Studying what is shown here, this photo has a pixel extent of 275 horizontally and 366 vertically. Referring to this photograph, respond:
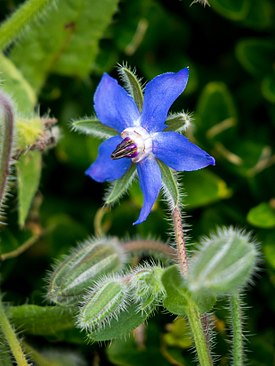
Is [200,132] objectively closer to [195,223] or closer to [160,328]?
[195,223]

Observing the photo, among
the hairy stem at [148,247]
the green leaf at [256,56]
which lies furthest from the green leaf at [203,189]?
the green leaf at [256,56]

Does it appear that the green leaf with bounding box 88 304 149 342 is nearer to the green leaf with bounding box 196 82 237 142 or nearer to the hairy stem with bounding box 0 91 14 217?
the hairy stem with bounding box 0 91 14 217

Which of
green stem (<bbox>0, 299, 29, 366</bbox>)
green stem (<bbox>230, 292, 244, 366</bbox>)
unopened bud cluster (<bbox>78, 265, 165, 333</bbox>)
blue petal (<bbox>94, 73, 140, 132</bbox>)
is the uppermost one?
blue petal (<bbox>94, 73, 140, 132</bbox>)

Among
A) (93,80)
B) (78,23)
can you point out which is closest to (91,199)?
(93,80)

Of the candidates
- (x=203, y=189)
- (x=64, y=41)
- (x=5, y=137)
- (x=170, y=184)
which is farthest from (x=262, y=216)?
(x=64, y=41)

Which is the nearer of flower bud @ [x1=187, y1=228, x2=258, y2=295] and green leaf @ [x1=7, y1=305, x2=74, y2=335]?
flower bud @ [x1=187, y1=228, x2=258, y2=295]

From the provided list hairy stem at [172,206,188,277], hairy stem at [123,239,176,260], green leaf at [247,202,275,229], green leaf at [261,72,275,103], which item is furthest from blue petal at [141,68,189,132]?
green leaf at [261,72,275,103]

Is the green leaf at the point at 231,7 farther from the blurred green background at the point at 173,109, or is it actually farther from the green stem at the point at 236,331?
the green stem at the point at 236,331
